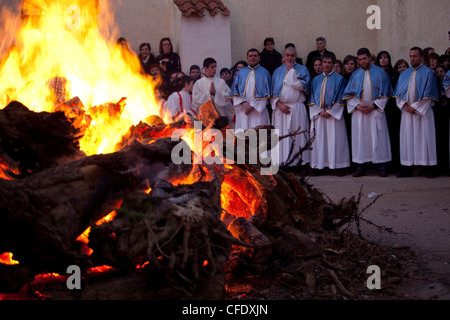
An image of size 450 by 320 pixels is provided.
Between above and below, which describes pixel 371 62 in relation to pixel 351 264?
above

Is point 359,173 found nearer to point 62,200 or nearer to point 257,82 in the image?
point 257,82

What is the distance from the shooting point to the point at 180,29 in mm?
12562

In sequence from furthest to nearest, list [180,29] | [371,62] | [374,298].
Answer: [180,29]
[371,62]
[374,298]

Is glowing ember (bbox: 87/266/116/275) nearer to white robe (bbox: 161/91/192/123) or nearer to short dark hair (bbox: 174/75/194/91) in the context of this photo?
white robe (bbox: 161/91/192/123)

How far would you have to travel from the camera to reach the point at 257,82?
35.7 ft

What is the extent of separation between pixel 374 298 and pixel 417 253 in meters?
1.38

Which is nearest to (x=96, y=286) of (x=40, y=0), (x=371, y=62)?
(x=40, y=0)

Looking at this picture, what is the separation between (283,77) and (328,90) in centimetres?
99

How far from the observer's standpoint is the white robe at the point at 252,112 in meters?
10.9

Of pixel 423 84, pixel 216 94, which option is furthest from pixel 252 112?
pixel 423 84

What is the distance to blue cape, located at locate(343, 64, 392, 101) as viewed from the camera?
33.3ft

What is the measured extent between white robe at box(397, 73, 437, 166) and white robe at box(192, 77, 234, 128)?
136 inches

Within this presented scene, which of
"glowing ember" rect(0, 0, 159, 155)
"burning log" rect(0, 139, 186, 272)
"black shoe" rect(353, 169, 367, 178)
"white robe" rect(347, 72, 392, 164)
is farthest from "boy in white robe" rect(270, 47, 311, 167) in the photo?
"burning log" rect(0, 139, 186, 272)

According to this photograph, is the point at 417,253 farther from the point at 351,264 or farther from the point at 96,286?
the point at 96,286
